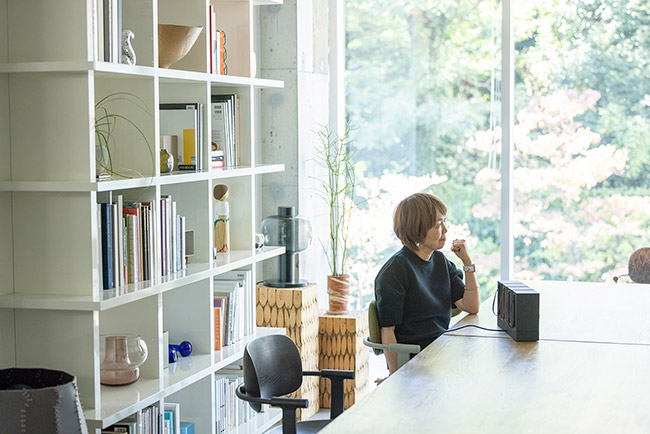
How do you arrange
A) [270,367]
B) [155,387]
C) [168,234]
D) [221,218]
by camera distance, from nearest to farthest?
1. [270,367]
2. [155,387]
3. [168,234]
4. [221,218]

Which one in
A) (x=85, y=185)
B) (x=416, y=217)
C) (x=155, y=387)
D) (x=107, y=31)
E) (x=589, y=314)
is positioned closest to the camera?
(x=85, y=185)

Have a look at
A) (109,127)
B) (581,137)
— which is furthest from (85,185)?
(581,137)

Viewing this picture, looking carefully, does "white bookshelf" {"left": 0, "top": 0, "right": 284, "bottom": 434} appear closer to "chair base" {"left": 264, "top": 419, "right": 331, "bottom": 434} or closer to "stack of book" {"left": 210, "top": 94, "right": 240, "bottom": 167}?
"chair base" {"left": 264, "top": 419, "right": 331, "bottom": 434}

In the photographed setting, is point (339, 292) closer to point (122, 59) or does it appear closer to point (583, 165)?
point (583, 165)

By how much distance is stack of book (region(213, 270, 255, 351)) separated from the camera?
3664mm

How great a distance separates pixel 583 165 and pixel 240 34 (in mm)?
2427

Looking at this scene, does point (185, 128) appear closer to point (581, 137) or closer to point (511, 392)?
point (511, 392)

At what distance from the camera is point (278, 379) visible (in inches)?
117

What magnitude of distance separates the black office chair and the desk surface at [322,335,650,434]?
40 centimetres

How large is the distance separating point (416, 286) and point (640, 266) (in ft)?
4.63

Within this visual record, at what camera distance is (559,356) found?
271cm

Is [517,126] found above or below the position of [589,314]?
above

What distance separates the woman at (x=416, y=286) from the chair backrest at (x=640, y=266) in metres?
1.13

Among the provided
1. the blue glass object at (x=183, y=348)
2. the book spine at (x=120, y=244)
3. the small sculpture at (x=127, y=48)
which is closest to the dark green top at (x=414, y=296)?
the blue glass object at (x=183, y=348)
